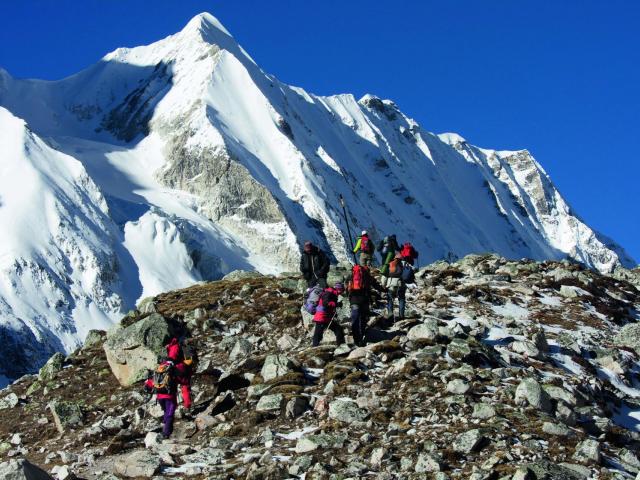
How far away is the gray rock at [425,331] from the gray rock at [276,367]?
145 inches

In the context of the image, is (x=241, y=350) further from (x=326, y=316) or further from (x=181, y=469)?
(x=181, y=469)

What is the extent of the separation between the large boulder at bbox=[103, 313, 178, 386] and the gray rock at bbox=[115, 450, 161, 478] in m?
7.80

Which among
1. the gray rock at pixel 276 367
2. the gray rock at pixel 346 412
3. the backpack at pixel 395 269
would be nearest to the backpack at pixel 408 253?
the backpack at pixel 395 269

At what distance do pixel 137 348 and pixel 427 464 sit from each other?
12724 mm

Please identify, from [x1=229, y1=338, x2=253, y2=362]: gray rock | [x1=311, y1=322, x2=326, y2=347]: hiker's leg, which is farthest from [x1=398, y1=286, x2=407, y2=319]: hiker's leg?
[x1=229, y1=338, x2=253, y2=362]: gray rock

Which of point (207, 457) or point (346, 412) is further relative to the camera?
point (346, 412)

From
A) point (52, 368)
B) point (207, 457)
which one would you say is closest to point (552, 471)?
point (207, 457)

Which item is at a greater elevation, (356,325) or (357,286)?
(357,286)

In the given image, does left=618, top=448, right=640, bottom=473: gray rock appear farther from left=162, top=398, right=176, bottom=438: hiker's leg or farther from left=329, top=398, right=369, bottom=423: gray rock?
left=162, top=398, right=176, bottom=438: hiker's leg

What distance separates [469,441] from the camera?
1616 cm

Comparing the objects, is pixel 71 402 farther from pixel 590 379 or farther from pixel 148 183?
pixel 148 183

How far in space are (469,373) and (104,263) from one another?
12206 cm

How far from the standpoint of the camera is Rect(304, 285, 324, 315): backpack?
25369 mm

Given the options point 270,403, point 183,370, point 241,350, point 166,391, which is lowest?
point 166,391
